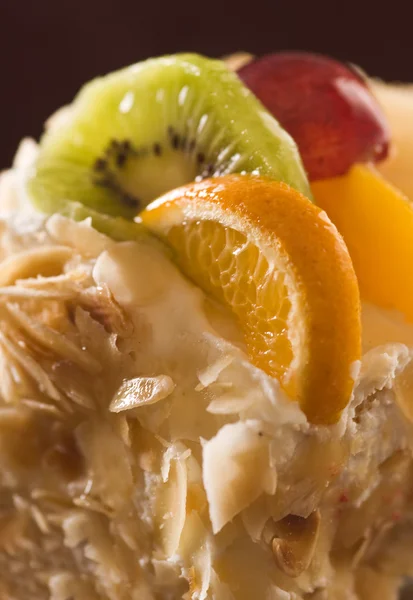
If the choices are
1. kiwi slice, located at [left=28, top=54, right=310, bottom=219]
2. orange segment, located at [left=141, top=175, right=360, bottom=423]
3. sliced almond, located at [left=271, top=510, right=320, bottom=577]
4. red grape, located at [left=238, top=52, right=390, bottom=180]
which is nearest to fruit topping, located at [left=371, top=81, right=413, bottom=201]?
red grape, located at [left=238, top=52, right=390, bottom=180]

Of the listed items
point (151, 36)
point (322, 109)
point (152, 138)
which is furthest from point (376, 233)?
point (151, 36)

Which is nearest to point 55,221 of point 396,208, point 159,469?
point 159,469

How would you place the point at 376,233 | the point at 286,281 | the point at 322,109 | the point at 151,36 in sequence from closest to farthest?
the point at 286,281 < the point at 376,233 < the point at 322,109 < the point at 151,36

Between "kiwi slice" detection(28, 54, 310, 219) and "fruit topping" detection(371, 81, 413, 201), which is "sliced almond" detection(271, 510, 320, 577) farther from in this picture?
"fruit topping" detection(371, 81, 413, 201)

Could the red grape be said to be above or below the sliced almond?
above

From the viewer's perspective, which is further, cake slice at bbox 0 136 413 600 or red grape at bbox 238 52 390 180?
red grape at bbox 238 52 390 180

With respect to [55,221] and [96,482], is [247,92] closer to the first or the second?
[55,221]

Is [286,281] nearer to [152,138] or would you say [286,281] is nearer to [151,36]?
[152,138]
